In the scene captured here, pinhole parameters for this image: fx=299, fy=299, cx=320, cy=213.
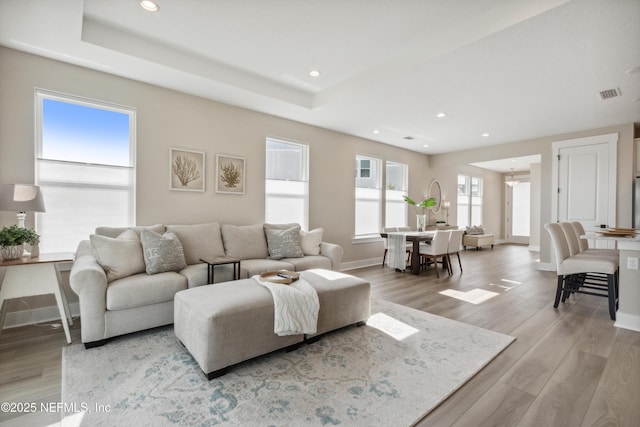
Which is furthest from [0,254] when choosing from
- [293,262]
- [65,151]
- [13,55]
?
[293,262]

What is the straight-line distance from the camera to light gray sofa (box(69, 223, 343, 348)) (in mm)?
2467

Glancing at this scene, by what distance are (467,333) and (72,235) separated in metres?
4.17

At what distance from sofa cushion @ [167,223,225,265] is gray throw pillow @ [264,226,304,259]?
66cm

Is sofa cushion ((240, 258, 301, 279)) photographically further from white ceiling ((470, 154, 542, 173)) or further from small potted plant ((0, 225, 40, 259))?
white ceiling ((470, 154, 542, 173))

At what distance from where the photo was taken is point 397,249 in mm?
5484

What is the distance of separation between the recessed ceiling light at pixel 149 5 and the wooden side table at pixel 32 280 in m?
2.25

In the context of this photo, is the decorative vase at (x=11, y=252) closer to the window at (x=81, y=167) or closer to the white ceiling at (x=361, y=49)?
the window at (x=81, y=167)

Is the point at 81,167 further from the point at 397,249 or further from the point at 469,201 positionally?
the point at 469,201

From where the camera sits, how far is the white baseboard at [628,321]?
2.94m

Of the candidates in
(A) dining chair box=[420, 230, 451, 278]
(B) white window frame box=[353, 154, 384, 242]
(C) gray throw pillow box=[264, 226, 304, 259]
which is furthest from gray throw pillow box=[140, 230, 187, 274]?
(A) dining chair box=[420, 230, 451, 278]

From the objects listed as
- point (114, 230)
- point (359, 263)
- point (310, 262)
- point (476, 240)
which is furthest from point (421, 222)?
point (114, 230)

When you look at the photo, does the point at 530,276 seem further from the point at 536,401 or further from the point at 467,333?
the point at 536,401

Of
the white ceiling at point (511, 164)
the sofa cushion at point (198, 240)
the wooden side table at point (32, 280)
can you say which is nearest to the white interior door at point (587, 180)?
the white ceiling at point (511, 164)

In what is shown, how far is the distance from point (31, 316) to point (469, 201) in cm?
1018
